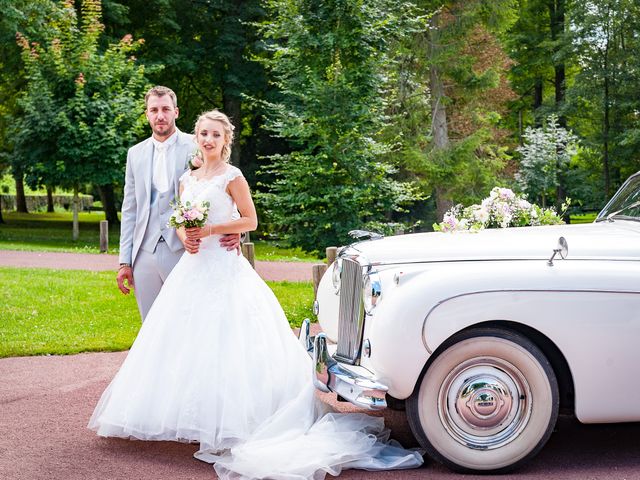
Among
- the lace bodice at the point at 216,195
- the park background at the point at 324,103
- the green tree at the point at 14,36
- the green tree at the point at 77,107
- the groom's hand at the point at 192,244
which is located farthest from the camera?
the green tree at the point at 14,36

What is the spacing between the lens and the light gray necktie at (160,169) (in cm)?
594

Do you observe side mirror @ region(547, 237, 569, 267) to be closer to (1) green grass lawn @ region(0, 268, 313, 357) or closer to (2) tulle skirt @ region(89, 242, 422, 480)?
(2) tulle skirt @ region(89, 242, 422, 480)

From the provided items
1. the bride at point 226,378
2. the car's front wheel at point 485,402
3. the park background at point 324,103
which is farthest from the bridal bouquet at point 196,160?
the park background at point 324,103

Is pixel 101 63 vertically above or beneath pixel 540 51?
beneath

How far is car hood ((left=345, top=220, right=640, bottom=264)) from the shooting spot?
4883 mm

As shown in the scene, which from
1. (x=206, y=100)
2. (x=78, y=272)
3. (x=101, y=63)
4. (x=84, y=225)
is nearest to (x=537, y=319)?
(x=78, y=272)

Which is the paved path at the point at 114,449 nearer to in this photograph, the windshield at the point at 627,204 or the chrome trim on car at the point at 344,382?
the chrome trim on car at the point at 344,382

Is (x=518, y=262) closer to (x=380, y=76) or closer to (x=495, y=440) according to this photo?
(x=495, y=440)

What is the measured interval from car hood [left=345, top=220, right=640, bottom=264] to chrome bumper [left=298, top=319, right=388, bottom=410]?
0.69m

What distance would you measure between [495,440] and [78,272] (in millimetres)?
12386

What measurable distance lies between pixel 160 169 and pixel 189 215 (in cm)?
71

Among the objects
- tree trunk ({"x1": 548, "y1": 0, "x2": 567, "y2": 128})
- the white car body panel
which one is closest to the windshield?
the white car body panel

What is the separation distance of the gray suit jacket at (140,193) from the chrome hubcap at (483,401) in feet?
7.59

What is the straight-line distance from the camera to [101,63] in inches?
989
